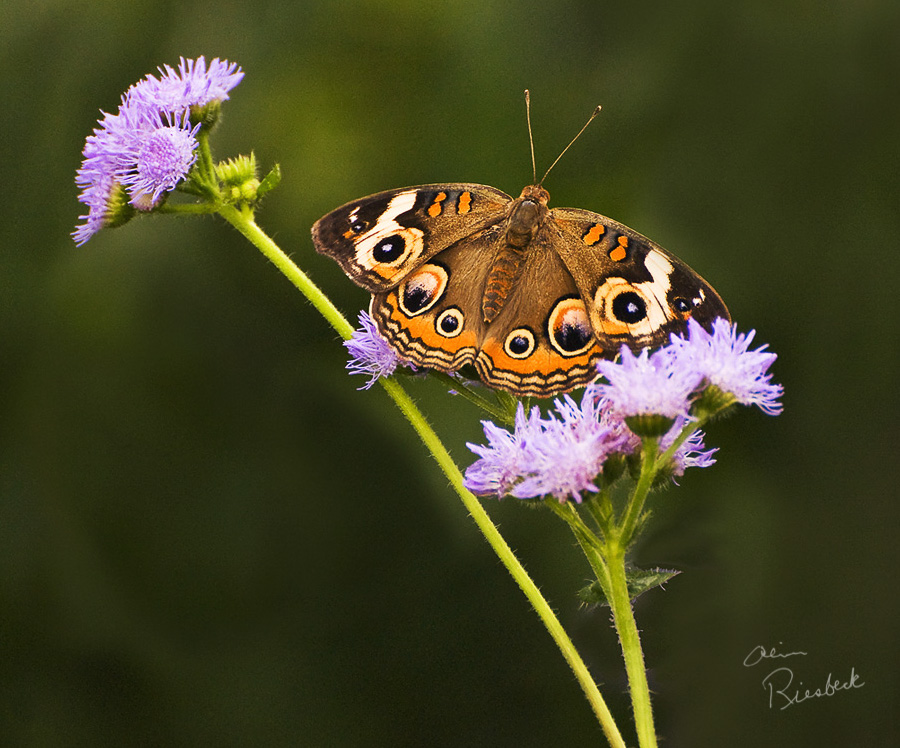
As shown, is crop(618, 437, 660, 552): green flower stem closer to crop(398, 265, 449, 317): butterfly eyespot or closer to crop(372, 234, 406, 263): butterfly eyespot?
crop(398, 265, 449, 317): butterfly eyespot

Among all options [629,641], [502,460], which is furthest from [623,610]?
[502,460]

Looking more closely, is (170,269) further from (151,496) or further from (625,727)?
(625,727)

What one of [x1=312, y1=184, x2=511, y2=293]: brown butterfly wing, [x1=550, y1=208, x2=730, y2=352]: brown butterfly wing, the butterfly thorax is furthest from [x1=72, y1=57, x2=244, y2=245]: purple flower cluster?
[x1=550, y1=208, x2=730, y2=352]: brown butterfly wing

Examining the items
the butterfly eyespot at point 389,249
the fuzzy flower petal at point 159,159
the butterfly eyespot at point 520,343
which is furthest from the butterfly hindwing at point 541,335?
the fuzzy flower petal at point 159,159

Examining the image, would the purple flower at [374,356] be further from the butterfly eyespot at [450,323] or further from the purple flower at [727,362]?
the purple flower at [727,362]

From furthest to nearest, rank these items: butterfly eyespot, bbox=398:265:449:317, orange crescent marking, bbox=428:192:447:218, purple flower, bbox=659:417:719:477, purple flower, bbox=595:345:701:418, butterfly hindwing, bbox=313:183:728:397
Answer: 1. orange crescent marking, bbox=428:192:447:218
2. butterfly eyespot, bbox=398:265:449:317
3. butterfly hindwing, bbox=313:183:728:397
4. purple flower, bbox=659:417:719:477
5. purple flower, bbox=595:345:701:418

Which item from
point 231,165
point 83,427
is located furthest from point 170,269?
point 231,165
